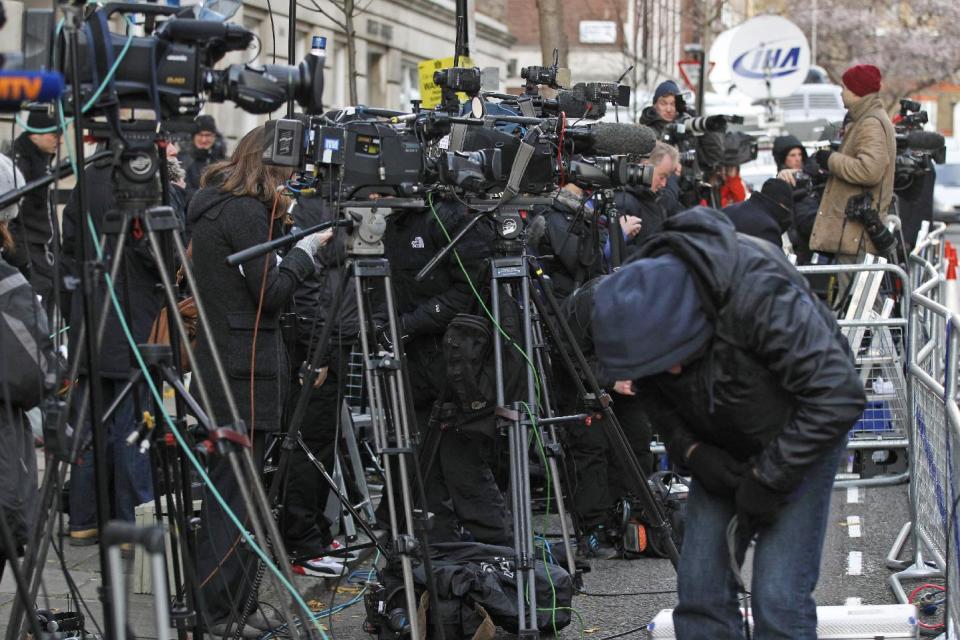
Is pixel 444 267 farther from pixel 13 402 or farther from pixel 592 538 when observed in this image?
pixel 13 402

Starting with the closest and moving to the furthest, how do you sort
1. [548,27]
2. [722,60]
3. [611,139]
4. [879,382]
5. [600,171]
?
1. [611,139]
2. [600,171]
3. [879,382]
4. [548,27]
5. [722,60]

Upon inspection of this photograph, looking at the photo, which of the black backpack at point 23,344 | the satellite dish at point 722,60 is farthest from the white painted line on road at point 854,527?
the satellite dish at point 722,60

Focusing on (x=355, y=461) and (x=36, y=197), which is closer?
(x=355, y=461)

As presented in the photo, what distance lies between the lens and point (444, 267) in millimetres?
6512

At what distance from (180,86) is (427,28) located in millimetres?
24034

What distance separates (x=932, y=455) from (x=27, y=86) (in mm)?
4479

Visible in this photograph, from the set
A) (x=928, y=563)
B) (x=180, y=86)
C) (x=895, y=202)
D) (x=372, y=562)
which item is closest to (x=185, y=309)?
(x=372, y=562)

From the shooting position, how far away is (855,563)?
7.09 m

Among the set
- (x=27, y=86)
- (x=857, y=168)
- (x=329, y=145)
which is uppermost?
(x=27, y=86)

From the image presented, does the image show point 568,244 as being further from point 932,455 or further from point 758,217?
point 932,455

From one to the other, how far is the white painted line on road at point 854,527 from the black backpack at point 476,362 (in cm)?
262

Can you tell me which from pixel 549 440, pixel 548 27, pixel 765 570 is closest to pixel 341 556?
pixel 549 440

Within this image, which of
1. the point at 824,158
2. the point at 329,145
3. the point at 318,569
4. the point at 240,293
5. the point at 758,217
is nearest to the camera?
the point at 329,145

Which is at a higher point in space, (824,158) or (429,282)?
(824,158)
